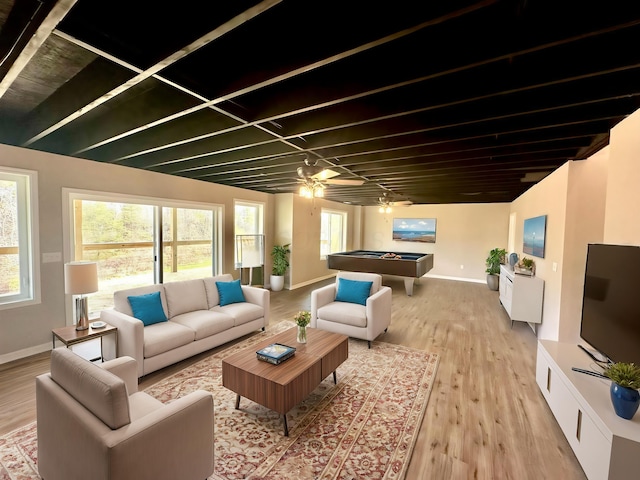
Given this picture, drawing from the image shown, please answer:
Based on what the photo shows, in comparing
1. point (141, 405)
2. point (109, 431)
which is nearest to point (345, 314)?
point (141, 405)

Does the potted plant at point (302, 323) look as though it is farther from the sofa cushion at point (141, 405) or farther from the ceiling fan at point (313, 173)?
the ceiling fan at point (313, 173)

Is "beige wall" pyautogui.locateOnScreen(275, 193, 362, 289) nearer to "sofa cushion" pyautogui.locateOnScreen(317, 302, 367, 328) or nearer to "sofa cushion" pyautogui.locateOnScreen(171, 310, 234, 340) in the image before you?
"sofa cushion" pyautogui.locateOnScreen(317, 302, 367, 328)

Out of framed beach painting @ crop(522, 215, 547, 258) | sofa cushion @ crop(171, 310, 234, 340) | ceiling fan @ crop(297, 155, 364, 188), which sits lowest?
sofa cushion @ crop(171, 310, 234, 340)

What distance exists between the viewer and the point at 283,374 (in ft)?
7.30

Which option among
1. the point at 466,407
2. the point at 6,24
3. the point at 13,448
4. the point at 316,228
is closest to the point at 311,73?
the point at 6,24

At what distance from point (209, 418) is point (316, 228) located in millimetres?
6424

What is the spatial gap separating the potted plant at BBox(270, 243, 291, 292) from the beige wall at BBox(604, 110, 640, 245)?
553 cm

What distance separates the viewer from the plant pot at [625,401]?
5.20ft

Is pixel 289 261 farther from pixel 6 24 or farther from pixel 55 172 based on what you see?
pixel 6 24

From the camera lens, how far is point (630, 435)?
1.50m

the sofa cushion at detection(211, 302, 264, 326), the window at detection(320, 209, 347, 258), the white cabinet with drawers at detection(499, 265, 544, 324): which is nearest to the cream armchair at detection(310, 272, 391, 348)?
the sofa cushion at detection(211, 302, 264, 326)

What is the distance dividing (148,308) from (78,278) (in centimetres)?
72

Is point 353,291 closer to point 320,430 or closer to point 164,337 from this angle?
point 320,430

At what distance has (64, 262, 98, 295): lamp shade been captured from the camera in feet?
9.17
